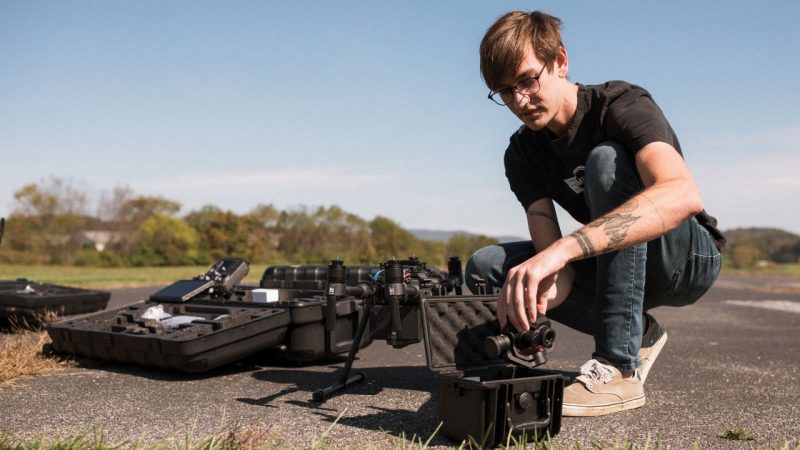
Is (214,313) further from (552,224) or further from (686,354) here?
(686,354)

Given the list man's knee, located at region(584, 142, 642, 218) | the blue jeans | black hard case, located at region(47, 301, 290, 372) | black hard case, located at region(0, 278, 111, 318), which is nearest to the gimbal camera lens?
the blue jeans

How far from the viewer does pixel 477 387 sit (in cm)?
236

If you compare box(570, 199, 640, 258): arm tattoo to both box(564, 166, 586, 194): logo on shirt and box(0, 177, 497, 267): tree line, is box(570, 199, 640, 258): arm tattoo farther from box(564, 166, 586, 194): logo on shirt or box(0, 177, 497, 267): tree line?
box(0, 177, 497, 267): tree line

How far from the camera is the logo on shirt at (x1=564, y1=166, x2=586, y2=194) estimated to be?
341 centimetres

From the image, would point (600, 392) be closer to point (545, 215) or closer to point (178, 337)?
point (545, 215)

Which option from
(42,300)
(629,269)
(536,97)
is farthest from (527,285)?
(42,300)

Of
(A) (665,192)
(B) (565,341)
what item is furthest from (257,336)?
(B) (565,341)

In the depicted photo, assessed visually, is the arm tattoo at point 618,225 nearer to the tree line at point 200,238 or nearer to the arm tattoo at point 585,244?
the arm tattoo at point 585,244

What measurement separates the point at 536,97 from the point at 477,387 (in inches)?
54.8

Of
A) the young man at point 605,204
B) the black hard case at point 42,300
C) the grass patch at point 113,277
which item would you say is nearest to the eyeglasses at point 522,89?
the young man at point 605,204

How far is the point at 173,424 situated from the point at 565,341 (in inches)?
162

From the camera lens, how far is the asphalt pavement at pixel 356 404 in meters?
2.64

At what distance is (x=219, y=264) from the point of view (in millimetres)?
5172

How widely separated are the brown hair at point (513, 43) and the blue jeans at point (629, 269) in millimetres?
523
